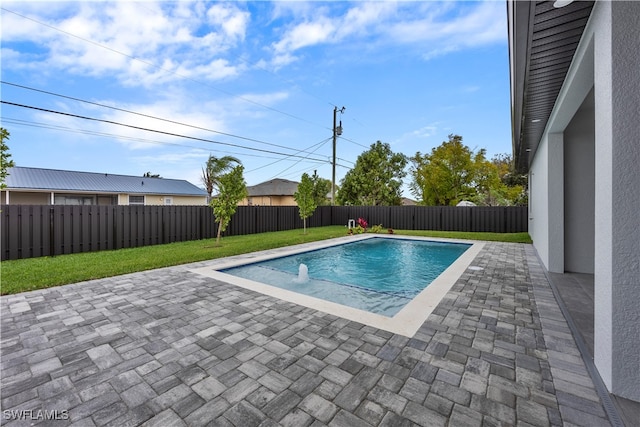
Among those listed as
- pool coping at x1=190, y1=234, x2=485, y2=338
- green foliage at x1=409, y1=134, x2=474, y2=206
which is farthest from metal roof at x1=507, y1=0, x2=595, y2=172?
green foliage at x1=409, y1=134, x2=474, y2=206

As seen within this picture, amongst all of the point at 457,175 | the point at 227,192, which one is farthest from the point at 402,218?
the point at 227,192

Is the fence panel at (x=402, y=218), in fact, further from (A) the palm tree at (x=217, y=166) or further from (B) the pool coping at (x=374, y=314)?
(A) the palm tree at (x=217, y=166)

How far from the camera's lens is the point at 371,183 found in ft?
71.3

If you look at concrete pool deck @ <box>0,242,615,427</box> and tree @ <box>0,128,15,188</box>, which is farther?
tree @ <box>0,128,15,188</box>

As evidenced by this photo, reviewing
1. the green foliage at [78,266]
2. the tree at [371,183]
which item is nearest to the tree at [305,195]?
the green foliage at [78,266]

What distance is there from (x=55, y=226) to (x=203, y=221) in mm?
4464

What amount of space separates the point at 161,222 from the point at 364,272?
7.55 meters

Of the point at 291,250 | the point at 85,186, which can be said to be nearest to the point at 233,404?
the point at 291,250

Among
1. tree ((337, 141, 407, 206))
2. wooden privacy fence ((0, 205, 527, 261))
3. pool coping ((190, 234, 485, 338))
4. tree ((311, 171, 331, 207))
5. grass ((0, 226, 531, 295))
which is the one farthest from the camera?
tree ((311, 171, 331, 207))

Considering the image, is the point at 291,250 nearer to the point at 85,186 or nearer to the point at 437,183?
the point at 437,183

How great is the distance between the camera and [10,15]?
23.9 ft

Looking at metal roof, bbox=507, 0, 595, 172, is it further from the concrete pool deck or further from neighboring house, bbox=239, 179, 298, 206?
neighboring house, bbox=239, 179, 298, 206

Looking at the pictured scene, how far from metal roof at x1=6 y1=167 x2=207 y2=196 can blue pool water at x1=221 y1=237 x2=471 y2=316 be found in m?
17.2

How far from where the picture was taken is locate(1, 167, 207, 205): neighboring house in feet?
52.1
